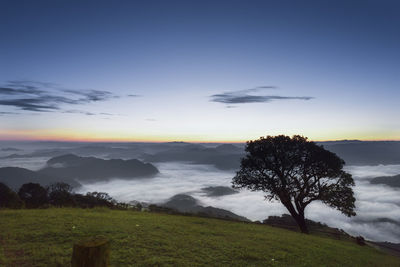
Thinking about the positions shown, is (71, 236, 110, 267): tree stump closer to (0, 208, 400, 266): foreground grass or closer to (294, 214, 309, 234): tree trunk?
(0, 208, 400, 266): foreground grass

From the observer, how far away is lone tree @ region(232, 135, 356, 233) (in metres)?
27.8

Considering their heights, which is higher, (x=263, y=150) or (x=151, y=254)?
(x=263, y=150)

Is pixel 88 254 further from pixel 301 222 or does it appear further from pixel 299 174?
pixel 301 222

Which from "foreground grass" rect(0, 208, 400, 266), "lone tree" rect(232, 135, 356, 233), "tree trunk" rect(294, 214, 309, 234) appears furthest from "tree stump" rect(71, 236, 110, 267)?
"tree trunk" rect(294, 214, 309, 234)

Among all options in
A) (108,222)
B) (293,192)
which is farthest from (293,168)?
(108,222)

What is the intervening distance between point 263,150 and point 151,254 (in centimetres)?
2163

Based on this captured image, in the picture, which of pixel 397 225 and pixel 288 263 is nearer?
pixel 288 263

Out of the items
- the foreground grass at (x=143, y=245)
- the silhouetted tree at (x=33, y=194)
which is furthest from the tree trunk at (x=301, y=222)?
the silhouetted tree at (x=33, y=194)

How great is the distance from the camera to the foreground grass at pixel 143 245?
9.95m

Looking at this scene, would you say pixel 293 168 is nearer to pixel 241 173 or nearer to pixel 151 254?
pixel 241 173

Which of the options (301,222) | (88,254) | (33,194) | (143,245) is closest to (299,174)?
(301,222)

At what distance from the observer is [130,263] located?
9531 millimetres

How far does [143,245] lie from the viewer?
1181 cm

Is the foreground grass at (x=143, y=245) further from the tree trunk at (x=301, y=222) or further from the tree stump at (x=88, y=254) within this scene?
the tree trunk at (x=301, y=222)
